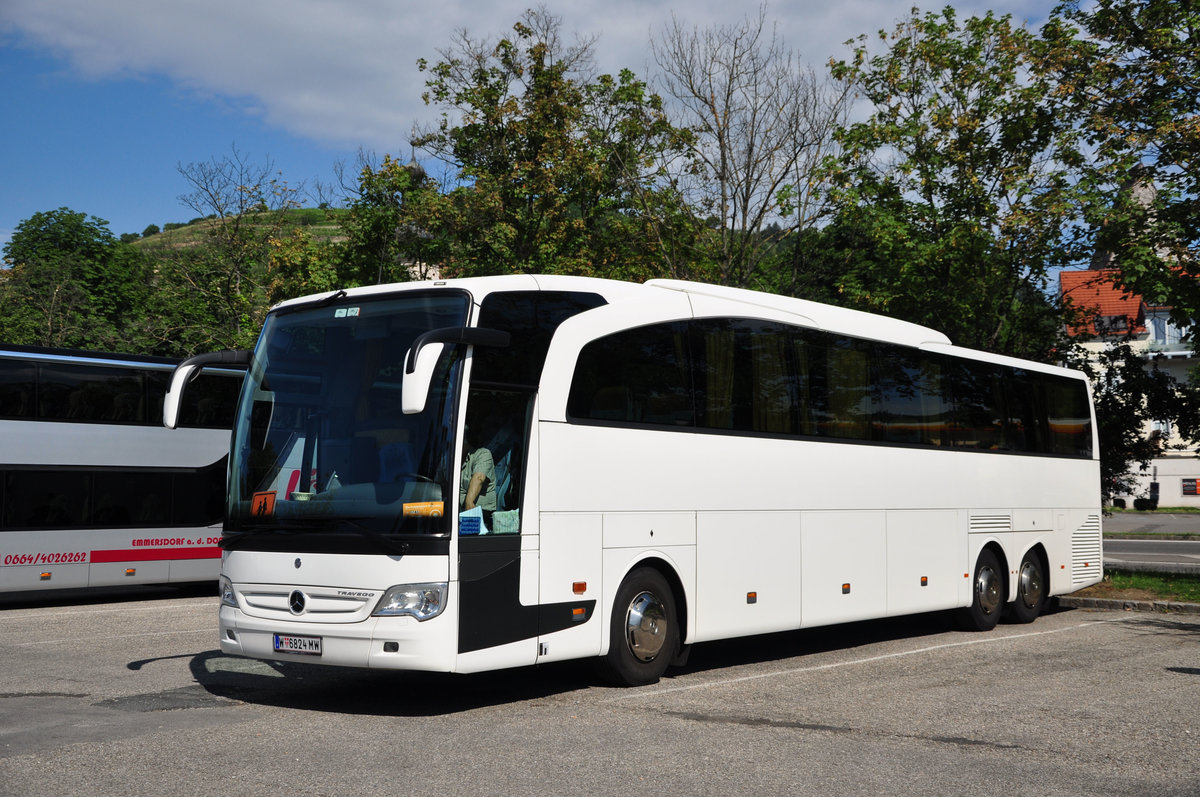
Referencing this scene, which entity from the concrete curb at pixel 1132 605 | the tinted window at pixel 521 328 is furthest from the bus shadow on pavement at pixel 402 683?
the concrete curb at pixel 1132 605

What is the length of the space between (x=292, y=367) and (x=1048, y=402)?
12.2 m

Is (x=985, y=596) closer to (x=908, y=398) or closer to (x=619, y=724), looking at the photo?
(x=908, y=398)

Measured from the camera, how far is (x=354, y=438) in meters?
8.76

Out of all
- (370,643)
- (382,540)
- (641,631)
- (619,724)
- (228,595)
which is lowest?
(619,724)

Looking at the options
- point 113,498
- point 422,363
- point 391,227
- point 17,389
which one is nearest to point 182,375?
point 422,363

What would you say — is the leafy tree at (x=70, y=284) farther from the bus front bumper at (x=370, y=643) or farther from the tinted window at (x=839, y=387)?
the bus front bumper at (x=370, y=643)

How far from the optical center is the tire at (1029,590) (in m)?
16.2

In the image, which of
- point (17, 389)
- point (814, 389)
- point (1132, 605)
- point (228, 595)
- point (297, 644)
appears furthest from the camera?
point (1132, 605)

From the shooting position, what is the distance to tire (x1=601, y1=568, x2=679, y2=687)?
9.84 meters

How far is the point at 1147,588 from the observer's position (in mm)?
19766

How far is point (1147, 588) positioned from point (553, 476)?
1448 cm

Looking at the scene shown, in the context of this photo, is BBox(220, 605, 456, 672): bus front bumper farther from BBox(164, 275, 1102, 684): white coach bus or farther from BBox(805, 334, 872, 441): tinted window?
BBox(805, 334, 872, 441): tinted window

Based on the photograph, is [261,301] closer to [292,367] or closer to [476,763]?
[292,367]

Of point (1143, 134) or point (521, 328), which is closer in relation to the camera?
point (521, 328)
